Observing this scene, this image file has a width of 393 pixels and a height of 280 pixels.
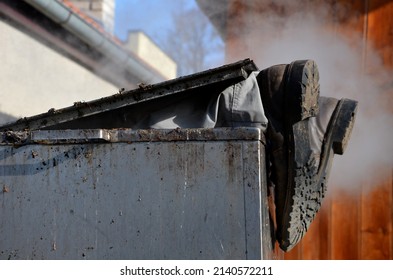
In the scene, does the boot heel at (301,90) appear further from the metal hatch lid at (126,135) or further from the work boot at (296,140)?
the metal hatch lid at (126,135)

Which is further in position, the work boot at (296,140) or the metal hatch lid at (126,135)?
the work boot at (296,140)

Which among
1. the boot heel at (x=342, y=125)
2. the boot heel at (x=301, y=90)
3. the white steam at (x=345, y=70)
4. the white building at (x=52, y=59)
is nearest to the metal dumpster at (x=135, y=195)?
the boot heel at (x=301, y=90)

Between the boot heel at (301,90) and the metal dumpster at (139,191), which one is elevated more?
the boot heel at (301,90)

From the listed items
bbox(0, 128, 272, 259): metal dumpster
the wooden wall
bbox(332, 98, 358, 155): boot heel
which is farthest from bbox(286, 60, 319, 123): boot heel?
the wooden wall

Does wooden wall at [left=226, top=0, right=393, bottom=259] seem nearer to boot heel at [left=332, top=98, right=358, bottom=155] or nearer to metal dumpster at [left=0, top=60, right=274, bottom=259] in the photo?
boot heel at [left=332, top=98, right=358, bottom=155]

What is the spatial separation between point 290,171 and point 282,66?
507 mm

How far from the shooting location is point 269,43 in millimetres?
6355

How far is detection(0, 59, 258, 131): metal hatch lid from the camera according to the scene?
125 inches

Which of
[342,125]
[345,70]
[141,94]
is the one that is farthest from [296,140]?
[345,70]

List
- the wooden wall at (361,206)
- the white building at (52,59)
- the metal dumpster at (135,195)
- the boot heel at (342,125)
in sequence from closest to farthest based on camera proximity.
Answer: the metal dumpster at (135,195), the boot heel at (342,125), the wooden wall at (361,206), the white building at (52,59)

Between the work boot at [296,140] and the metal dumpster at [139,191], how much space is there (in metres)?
0.18

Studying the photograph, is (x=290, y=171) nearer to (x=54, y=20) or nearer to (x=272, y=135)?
(x=272, y=135)

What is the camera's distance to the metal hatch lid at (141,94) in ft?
10.4

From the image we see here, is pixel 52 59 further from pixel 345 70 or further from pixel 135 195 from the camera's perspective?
pixel 135 195
